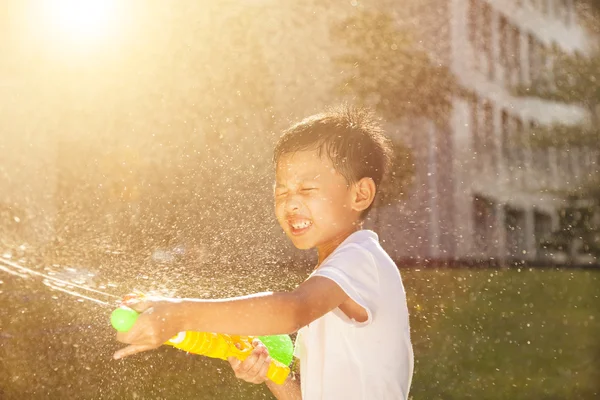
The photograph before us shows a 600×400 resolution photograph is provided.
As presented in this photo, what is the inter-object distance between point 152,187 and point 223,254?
3.65ft

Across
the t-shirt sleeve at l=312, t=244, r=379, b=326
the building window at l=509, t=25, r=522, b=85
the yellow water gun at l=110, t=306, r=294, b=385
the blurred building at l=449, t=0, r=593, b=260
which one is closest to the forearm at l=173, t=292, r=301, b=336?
the t-shirt sleeve at l=312, t=244, r=379, b=326

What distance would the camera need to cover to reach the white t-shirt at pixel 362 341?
1.42 metres

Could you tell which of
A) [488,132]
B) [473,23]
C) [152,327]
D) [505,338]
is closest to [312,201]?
[152,327]

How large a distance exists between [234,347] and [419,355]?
271 cm

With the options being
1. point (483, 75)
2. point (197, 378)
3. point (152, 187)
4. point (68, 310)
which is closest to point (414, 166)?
point (483, 75)

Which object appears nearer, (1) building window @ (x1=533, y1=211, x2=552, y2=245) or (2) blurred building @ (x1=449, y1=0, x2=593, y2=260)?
(2) blurred building @ (x1=449, y1=0, x2=593, y2=260)

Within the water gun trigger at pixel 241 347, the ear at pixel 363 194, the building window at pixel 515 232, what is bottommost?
the building window at pixel 515 232

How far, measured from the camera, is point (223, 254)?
28.9 feet

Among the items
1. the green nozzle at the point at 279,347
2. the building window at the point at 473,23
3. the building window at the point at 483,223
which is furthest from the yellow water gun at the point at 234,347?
the building window at the point at 473,23

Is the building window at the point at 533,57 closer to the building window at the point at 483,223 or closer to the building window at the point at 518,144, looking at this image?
the building window at the point at 518,144

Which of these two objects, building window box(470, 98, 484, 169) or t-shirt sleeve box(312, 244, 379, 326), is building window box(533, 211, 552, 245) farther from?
t-shirt sleeve box(312, 244, 379, 326)

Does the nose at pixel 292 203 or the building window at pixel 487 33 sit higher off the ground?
the building window at pixel 487 33

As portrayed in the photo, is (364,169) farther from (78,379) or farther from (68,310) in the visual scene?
(68,310)

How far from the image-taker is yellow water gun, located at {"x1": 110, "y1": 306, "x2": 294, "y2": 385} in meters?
1.51
